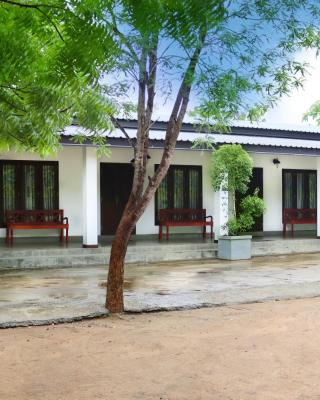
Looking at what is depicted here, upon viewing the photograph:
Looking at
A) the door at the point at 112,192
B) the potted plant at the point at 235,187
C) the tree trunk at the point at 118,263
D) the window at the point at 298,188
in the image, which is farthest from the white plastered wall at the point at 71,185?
the tree trunk at the point at 118,263

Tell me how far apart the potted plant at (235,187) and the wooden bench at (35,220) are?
13.7 feet

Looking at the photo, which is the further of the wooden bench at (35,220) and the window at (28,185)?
the window at (28,185)

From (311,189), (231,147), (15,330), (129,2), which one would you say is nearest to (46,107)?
(129,2)

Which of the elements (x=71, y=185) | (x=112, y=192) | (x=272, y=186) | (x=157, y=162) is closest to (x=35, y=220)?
(x=71, y=185)

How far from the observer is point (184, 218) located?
17812mm

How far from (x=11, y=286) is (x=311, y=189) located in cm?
1267

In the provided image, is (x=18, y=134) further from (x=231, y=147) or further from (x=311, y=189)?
(x=311, y=189)

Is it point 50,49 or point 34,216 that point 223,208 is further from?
point 50,49

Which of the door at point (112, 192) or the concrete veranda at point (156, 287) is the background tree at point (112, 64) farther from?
the door at point (112, 192)

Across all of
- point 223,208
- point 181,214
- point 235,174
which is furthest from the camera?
point 181,214

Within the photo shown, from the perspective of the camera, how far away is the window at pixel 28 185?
51.3 ft

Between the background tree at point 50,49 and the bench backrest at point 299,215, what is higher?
the background tree at point 50,49

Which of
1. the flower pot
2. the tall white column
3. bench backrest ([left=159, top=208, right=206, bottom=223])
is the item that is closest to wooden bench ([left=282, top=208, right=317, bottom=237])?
bench backrest ([left=159, top=208, right=206, bottom=223])

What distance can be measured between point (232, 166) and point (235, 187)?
0.55 metres
